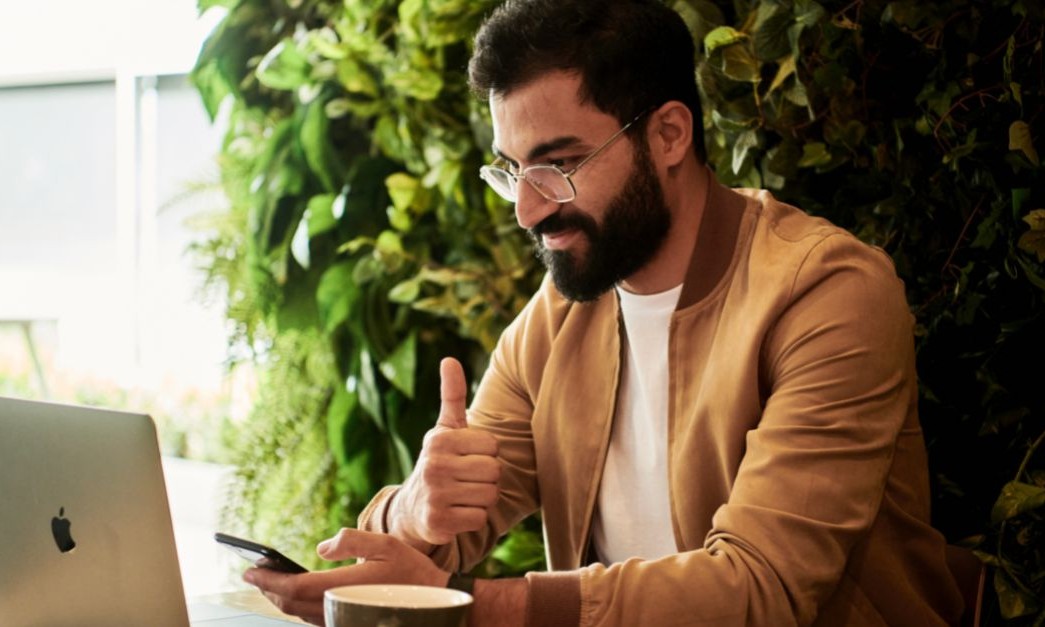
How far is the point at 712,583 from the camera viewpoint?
1356 mm

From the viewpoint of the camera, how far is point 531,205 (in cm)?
175

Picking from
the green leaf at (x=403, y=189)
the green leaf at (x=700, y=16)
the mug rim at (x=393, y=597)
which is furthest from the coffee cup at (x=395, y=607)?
the green leaf at (x=403, y=189)

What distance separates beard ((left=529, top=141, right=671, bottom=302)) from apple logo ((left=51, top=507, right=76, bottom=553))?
0.80m

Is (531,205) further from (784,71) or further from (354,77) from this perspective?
(354,77)

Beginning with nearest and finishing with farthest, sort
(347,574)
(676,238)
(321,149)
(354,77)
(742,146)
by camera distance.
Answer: (347,574) → (676,238) → (742,146) → (354,77) → (321,149)

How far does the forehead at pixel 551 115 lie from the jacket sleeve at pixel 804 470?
37 cm

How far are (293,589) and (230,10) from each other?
2147mm

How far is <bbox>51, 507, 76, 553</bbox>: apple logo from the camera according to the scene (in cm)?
122

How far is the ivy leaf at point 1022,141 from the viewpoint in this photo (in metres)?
1.61

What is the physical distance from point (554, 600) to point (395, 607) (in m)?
0.42

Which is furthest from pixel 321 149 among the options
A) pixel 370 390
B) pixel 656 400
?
pixel 656 400

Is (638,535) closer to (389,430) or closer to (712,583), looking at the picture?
(712,583)

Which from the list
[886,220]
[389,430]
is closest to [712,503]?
[886,220]

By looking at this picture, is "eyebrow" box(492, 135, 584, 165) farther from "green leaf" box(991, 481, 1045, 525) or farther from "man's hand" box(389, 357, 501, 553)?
"green leaf" box(991, 481, 1045, 525)
